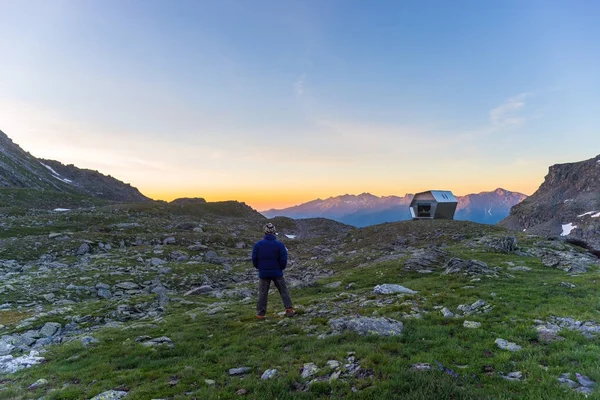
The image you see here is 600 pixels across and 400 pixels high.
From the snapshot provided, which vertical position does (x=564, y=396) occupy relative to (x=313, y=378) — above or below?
above

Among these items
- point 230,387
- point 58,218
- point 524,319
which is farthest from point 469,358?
point 58,218

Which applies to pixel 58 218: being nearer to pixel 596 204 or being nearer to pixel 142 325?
pixel 142 325

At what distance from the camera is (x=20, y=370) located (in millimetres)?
11727

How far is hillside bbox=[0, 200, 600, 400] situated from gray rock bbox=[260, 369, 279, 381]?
66 millimetres

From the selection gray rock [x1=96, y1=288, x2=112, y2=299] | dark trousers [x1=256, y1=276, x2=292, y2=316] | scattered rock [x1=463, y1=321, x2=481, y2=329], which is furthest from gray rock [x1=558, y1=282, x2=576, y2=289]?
gray rock [x1=96, y1=288, x2=112, y2=299]

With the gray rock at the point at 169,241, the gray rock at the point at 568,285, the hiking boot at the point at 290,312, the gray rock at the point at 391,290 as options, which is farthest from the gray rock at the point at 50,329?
the gray rock at the point at 169,241

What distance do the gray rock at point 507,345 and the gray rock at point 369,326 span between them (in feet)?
10.9

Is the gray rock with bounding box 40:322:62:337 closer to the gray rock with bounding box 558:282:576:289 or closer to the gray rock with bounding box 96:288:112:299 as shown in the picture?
the gray rock with bounding box 96:288:112:299

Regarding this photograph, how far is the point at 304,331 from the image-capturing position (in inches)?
523

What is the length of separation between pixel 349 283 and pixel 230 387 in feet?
51.7

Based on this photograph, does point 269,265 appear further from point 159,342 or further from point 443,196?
point 443,196

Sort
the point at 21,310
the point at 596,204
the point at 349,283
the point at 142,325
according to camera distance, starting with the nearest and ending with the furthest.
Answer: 1. the point at 142,325
2. the point at 21,310
3. the point at 349,283
4. the point at 596,204

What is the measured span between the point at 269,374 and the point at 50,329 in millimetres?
14282

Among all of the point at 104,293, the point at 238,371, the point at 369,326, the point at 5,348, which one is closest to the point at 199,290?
the point at 104,293
